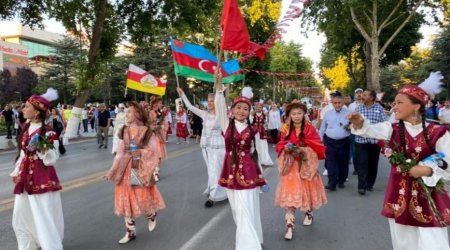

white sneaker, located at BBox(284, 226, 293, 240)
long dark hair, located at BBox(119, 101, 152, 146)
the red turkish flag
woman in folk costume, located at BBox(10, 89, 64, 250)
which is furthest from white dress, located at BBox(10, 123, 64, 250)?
white sneaker, located at BBox(284, 226, 293, 240)

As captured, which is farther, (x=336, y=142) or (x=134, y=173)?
(x=336, y=142)

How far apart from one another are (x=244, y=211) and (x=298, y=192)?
1.31 m

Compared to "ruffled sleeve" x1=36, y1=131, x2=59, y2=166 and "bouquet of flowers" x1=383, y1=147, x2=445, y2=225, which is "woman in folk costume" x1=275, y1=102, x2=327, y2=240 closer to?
"bouquet of flowers" x1=383, y1=147, x2=445, y2=225

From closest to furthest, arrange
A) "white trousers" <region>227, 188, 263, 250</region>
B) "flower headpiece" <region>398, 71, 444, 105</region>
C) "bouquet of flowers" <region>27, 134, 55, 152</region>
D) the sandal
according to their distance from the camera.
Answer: "flower headpiece" <region>398, 71, 444, 105</region> → "white trousers" <region>227, 188, 263, 250</region> → "bouquet of flowers" <region>27, 134, 55, 152</region> → the sandal

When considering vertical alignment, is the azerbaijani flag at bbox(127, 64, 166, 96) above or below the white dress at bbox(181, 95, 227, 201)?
above

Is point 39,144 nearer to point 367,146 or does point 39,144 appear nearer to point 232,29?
point 232,29

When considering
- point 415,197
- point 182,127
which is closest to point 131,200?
point 415,197

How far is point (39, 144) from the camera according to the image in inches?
203

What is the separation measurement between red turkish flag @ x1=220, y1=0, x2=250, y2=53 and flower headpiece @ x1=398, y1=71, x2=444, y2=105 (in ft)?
8.04

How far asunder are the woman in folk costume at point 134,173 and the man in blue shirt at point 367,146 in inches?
171

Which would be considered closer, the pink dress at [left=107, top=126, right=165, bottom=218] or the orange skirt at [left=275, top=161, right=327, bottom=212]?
the pink dress at [left=107, top=126, right=165, bottom=218]

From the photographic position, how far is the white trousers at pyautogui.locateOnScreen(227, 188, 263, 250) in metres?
5.00

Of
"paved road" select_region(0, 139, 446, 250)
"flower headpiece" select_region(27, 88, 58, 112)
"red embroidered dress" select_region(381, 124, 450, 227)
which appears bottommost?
"paved road" select_region(0, 139, 446, 250)

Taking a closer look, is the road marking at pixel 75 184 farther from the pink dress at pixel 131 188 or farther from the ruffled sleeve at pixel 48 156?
the ruffled sleeve at pixel 48 156
